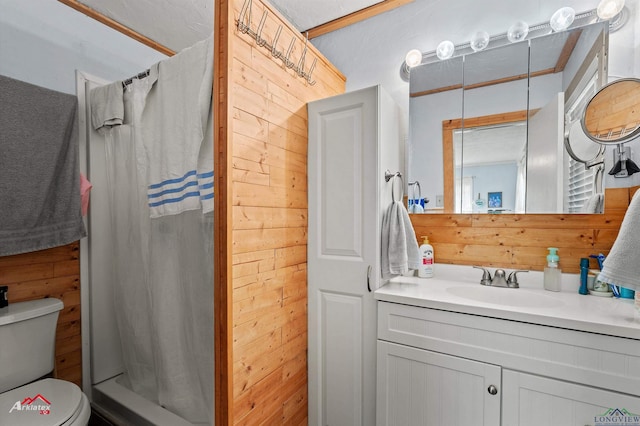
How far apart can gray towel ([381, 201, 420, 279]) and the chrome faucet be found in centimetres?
37

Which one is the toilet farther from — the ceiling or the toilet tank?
the ceiling

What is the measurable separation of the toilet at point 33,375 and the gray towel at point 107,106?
3.35ft

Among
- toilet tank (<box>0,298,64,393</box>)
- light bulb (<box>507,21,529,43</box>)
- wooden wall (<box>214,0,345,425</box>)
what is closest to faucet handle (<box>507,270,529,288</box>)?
wooden wall (<box>214,0,345,425</box>)

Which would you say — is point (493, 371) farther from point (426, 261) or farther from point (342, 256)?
point (342, 256)

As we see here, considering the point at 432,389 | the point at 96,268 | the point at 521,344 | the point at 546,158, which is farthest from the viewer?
the point at 96,268

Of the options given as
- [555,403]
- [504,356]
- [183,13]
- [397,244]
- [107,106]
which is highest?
[183,13]

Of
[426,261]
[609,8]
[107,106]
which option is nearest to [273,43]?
[107,106]

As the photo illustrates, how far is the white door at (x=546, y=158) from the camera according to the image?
140 centimetres

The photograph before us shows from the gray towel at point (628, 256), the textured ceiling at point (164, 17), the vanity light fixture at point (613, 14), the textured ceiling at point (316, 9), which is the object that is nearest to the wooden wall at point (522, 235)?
the gray towel at point (628, 256)

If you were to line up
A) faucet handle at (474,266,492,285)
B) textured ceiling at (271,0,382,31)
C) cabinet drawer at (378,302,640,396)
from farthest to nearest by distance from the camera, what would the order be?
textured ceiling at (271,0,382,31) → faucet handle at (474,266,492,285) → cabinet drawer at (378,302,640,396)

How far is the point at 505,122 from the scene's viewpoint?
1.51 meters

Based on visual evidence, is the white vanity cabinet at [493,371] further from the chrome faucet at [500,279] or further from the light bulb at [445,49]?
the light bulb at [445,49]

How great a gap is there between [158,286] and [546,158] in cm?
205

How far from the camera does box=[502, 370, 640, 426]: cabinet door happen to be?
37.5 inches
